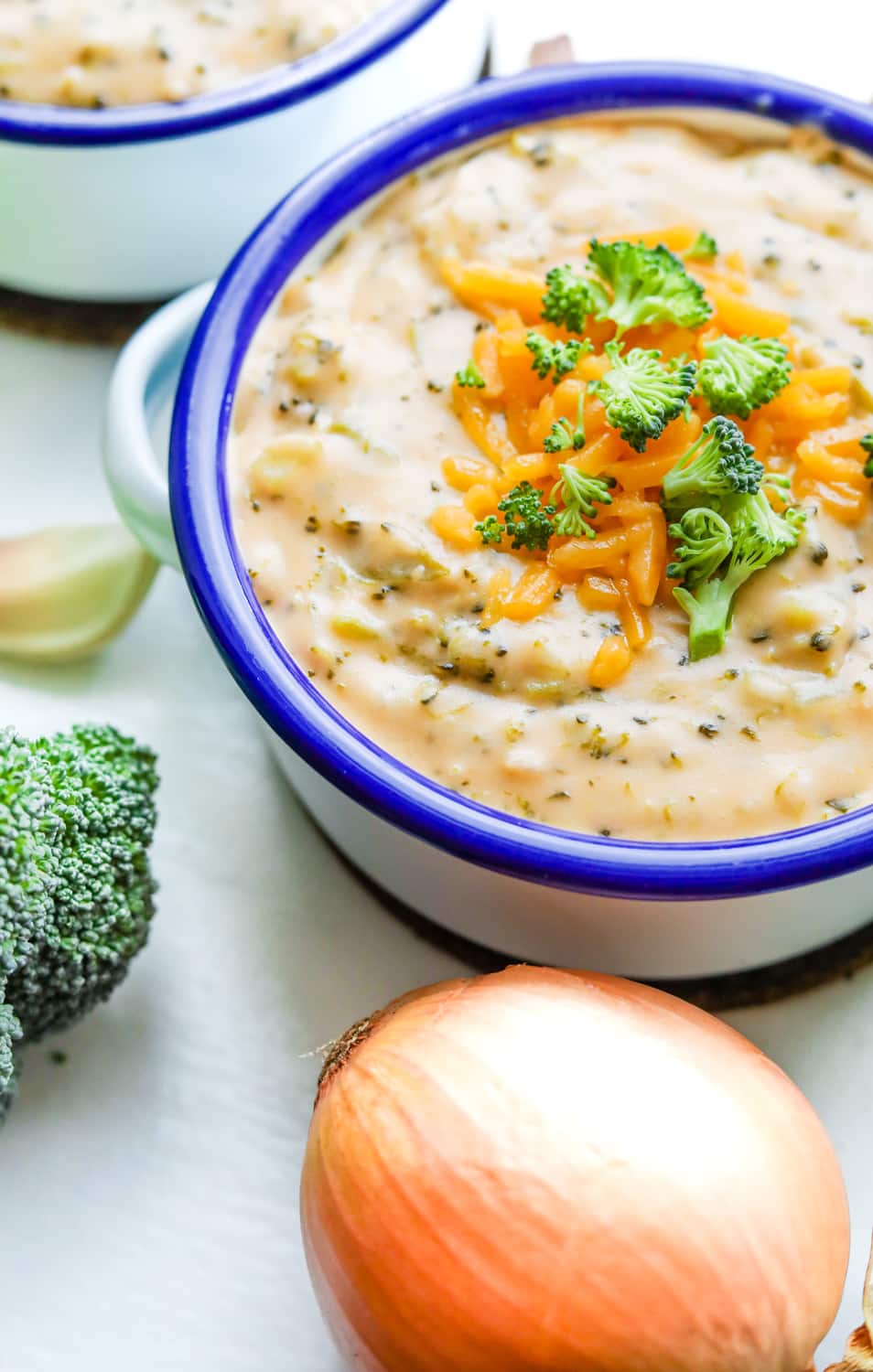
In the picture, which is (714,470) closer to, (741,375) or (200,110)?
(741,375)

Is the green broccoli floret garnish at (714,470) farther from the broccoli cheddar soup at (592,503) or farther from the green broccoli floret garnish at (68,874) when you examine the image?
the green broccoli floret garnish at (68,874)

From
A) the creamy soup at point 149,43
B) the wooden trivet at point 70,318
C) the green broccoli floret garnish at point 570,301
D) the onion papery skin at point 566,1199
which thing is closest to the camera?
the onion papery skin at point 566,1199

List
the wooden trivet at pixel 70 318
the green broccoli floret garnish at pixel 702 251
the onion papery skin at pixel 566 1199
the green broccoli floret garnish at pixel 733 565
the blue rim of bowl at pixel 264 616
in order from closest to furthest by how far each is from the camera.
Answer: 1. the onion papery skin at pixel 566 1199
2. the blue rim of bowl at pixel 264 616
3. the green broccoli floret garnish at pixel 733 565
4. the green broccoli floret garnish at pixel 702 251
5. the wooden trivet at pixel 70 318

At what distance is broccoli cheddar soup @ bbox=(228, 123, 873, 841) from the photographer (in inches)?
61.1

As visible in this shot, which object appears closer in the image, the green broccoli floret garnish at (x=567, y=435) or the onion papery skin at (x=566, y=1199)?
the onion papery skin at (x=566, y=1199)

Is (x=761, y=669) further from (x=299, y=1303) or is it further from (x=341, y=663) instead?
(x=299, y=1303)

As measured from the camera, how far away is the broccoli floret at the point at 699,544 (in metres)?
1.56

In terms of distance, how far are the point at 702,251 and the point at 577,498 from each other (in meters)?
0.43

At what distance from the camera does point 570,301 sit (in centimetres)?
168

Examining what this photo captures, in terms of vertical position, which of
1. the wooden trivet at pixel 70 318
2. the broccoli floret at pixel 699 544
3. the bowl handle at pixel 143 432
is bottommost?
the wooden trivet at pixel 70 318

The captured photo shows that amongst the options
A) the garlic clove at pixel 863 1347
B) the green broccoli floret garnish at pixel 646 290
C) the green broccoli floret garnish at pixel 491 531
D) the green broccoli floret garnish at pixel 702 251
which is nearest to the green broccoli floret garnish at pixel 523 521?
the green broccoli floret garnish at pixel 491 531

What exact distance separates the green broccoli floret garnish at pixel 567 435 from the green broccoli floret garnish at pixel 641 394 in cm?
3

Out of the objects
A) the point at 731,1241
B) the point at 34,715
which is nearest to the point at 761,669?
the point at 731,1241

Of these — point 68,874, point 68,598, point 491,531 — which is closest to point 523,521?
point 491,531
